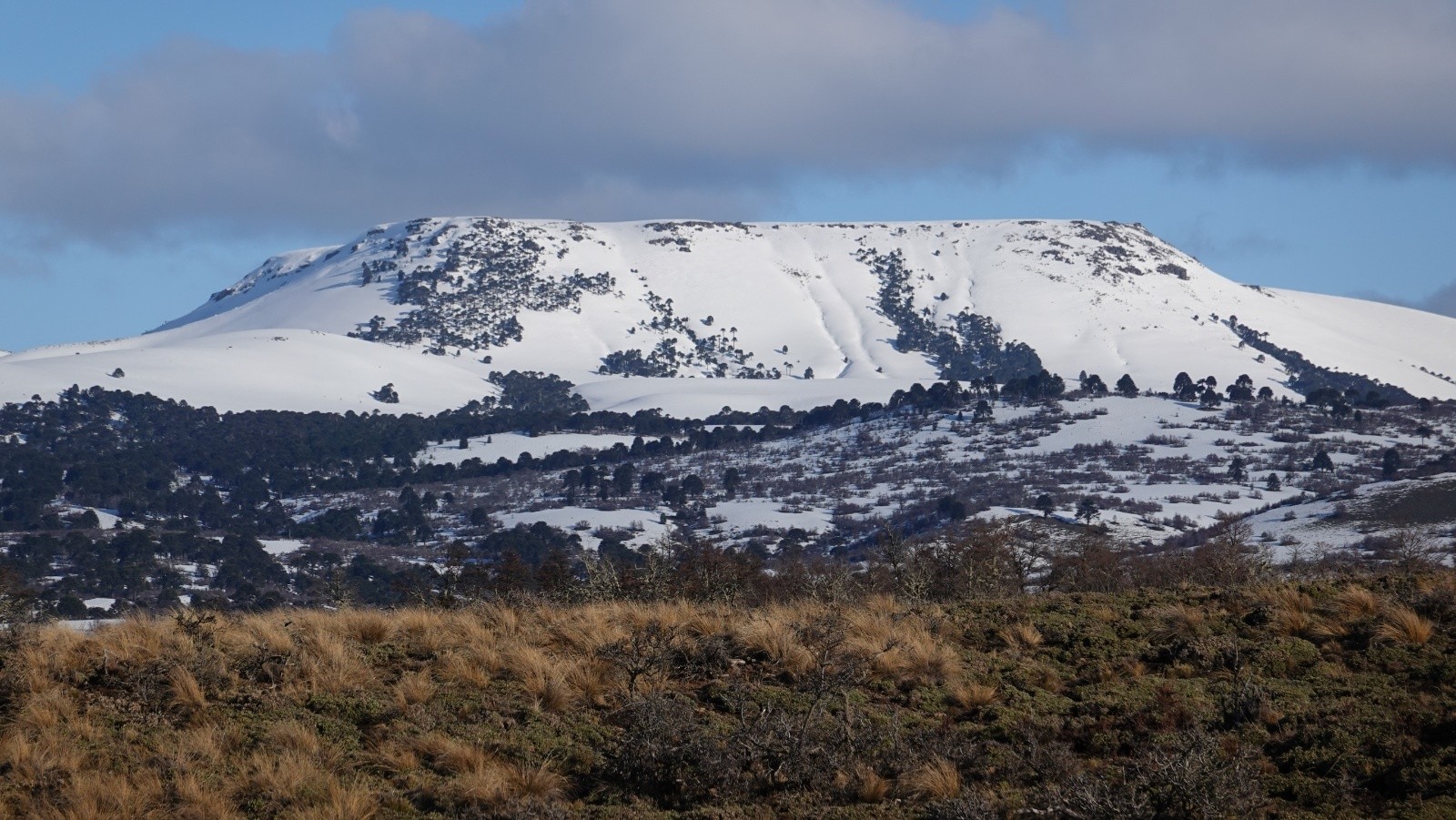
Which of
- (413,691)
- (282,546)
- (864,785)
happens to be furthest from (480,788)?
(282,546)

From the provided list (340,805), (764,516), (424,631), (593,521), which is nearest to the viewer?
(340,805)

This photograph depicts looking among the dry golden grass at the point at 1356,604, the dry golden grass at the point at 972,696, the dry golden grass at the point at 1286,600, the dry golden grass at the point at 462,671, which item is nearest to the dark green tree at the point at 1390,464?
→ the dry golden grass at the point at 1286,600

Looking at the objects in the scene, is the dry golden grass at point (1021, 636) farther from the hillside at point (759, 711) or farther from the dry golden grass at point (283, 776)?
the dry golden grass at point (283, 776)

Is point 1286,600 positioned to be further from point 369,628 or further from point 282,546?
point 282,546

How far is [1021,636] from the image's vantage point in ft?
45.6

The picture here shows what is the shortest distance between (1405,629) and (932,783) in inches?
238

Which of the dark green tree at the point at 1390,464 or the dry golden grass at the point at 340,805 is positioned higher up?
the dry golden grass at the point at 340,805

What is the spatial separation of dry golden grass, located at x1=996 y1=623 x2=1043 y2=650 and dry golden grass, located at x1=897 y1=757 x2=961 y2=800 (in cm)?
374

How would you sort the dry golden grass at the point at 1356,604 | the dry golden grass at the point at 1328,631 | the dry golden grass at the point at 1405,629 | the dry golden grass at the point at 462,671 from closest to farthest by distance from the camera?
the dry golden grass at the point at 462,671
the dry golden grass at the point at 1405,629
the dry golden grass at the point at 1328,631
the dry golden grass at the point at 1356,604

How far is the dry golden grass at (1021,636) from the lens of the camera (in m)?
13.7

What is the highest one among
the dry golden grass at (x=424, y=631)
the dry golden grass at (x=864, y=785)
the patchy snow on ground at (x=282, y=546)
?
the dry golden grass at (x=424, y=631)

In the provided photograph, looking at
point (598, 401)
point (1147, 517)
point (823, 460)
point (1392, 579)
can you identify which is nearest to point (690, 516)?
point (823, 460)

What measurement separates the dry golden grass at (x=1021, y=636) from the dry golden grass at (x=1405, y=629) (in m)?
3.40

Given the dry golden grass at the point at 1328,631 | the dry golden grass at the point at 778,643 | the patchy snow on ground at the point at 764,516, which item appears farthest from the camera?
the patchy snow on ground at the point at 764,516
